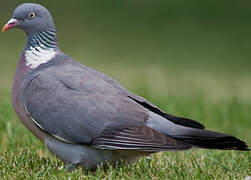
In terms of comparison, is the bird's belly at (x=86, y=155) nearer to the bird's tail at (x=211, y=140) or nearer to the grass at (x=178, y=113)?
the grass at (x=178, y=113)

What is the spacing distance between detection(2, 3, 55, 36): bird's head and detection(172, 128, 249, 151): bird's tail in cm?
162

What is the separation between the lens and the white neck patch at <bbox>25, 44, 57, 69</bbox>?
179 inches

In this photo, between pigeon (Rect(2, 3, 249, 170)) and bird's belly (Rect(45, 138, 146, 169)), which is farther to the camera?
bird's belly (Rect(45, 138, 146, 169))

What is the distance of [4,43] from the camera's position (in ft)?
45.8

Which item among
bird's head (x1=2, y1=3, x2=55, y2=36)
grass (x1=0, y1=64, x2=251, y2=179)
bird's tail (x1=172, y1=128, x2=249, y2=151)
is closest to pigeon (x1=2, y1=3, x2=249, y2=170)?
bird's tail (x1=172, y1=128, x2=249, y2=151)

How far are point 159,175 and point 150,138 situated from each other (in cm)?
32

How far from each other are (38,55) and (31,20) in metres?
0.32

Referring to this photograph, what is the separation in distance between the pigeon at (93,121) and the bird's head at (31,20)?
395 millimetres

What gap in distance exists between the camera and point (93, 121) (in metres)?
4.02

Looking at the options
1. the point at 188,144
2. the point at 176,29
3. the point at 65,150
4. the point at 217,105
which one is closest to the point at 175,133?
the point at 188,144

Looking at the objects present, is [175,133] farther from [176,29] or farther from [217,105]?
[176,29]

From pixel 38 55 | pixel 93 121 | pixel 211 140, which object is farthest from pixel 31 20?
pixel 211 140

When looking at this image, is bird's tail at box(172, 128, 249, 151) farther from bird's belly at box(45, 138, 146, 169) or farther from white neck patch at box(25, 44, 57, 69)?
white neck patch at box(25, 44, 57, 69)

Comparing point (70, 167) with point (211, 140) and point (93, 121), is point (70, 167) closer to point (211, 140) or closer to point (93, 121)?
point (93, 121)
